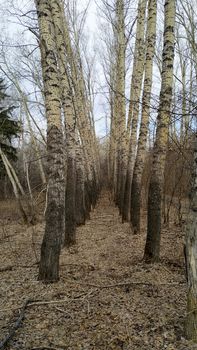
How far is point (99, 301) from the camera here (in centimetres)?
447

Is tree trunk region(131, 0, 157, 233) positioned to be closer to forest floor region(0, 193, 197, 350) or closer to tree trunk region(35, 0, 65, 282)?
forest floor region(0, 193, 197, 350)

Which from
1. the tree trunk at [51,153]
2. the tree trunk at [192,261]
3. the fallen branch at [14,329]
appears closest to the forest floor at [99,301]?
the fallen branch at [14,329]

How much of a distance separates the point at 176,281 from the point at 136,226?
404 centimetres

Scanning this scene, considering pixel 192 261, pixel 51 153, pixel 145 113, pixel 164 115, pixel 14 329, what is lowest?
pixel 14 329

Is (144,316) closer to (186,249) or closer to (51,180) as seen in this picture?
(186,249)

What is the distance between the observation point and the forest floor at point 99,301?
139 inches

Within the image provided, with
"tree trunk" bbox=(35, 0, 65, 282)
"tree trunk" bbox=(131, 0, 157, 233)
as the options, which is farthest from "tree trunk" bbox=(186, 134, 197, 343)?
"tree trunk" bbox=(131, 0, 157, 233)

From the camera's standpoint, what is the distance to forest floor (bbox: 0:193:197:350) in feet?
11.6

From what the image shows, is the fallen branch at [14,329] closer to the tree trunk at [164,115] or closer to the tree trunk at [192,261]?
the tree trunk at [192,261]

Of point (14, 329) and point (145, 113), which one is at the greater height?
point (145, 113)

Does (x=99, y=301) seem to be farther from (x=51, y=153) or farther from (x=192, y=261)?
(x=51, y=153)

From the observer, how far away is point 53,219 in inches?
212

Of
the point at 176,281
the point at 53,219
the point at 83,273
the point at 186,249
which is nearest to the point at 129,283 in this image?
the point at 176,281

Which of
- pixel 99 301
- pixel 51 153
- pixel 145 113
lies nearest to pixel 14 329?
pixel 99 301
